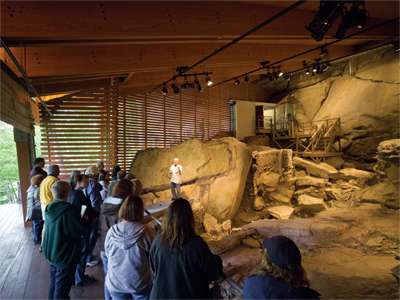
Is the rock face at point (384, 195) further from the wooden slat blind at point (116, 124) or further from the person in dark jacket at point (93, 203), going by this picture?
the person in dark jacket at point (93, 203)

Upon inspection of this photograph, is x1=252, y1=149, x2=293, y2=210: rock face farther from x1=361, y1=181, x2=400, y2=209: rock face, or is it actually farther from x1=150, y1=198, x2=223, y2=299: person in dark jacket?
x1=150, y1=198, x2=223, y2=299: person in dark jacket

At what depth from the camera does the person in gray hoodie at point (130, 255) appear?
6.33 feet

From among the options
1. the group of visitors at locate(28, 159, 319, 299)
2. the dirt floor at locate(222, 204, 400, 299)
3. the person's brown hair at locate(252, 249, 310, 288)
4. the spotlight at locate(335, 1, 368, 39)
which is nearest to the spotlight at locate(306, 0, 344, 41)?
the spotlight at locate(335, 1, 368, 39)

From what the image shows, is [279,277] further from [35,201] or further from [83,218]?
[35,201]

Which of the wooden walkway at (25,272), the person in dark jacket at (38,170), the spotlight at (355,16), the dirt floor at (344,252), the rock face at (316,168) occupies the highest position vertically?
Answer: the spotlight at (355,16)

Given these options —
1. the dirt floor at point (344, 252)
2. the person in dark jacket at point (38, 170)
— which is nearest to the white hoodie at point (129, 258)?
the dirt floor at point (344, 252)

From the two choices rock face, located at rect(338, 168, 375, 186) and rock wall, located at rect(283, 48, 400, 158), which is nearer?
rock face, located at rect(338, 168, 375, 186)

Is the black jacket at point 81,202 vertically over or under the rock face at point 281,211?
over

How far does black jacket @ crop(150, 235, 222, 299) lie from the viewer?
1.57 meters

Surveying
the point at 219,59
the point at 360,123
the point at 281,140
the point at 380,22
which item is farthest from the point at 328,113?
the point at 219,59

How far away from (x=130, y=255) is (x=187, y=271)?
56cm

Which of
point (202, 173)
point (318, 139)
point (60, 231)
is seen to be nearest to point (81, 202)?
point (60, 231)

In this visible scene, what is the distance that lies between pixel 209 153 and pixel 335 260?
196 inches

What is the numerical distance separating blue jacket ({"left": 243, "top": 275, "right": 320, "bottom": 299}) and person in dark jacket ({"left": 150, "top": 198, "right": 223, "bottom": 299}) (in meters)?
0.31
